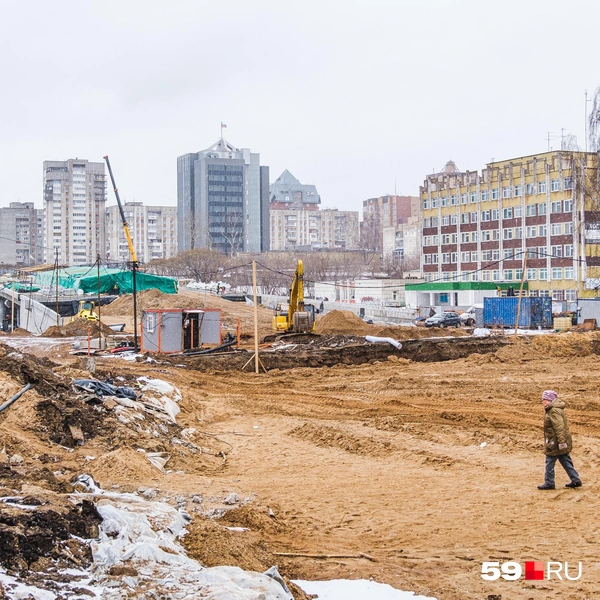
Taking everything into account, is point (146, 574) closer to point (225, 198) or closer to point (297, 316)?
point (297, 316)

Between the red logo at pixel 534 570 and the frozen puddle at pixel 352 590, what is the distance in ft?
4.34

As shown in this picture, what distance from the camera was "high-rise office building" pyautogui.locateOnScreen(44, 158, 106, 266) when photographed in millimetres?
171875

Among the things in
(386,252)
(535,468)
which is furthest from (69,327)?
(386,252)

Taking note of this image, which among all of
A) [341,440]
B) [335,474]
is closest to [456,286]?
[341,440]

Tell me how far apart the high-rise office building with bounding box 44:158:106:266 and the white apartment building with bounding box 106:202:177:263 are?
7.24 meters

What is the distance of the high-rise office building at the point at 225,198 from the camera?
568ft

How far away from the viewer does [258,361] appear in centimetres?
3047

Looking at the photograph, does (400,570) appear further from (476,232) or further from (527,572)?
(476,232)

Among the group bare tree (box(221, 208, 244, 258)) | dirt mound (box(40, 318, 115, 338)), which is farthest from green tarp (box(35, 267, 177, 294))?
bare tree (box(221, 208, 244, 258))

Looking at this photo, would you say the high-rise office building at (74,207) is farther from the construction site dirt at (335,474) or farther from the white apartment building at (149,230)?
the construction site dirt at (335,474)

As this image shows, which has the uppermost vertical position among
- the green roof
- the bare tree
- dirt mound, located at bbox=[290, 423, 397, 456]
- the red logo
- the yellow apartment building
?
the bare tree

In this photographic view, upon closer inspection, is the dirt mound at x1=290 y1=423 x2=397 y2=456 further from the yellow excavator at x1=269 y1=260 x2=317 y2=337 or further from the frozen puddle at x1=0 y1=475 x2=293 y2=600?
the yellow excavator at x1=269 y1=260 x2=317 y2=337

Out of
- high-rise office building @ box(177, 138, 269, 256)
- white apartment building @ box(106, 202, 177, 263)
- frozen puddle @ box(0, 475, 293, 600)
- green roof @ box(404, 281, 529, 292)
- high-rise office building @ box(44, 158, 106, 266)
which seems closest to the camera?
frozen puddle @ box(0, 475, 293, 600)

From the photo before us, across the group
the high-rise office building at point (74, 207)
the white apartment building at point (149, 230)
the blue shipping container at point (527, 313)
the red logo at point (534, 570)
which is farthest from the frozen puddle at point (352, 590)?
the white apartment building at point (149, 230)
